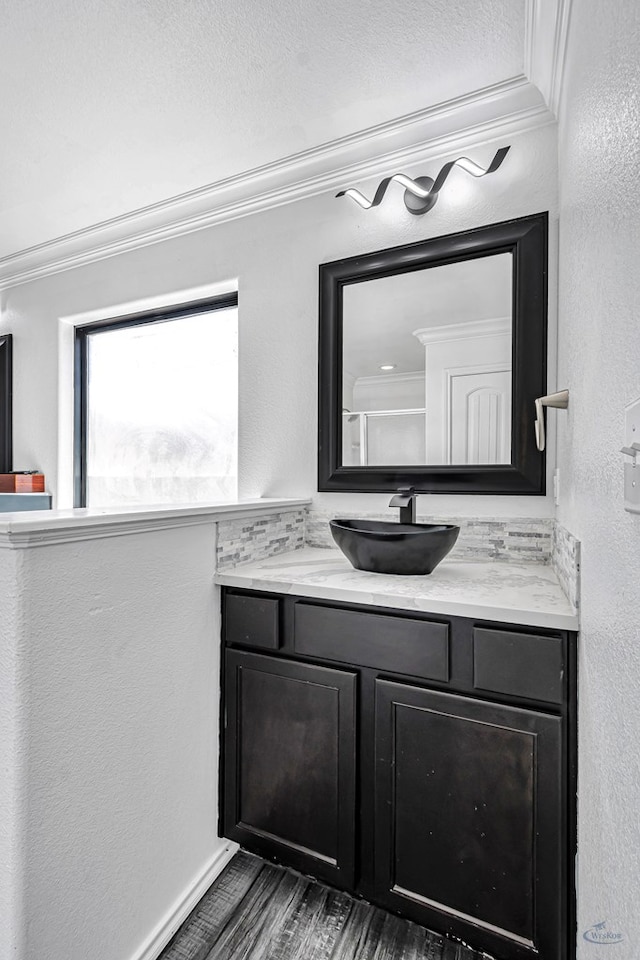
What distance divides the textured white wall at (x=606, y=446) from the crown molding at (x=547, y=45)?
6.0 inches

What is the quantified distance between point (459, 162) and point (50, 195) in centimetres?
184

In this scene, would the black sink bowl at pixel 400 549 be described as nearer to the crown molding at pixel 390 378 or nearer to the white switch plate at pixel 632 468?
the crown molding at pixel 390 378

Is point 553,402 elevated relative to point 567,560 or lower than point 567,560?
elevated

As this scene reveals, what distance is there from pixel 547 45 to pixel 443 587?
1.56 meters

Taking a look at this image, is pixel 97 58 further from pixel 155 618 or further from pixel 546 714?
pixel 546 714

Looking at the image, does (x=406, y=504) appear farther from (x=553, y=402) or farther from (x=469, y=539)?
(x=553, y=402)

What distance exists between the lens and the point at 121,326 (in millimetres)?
2762

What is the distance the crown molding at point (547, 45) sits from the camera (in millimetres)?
1248

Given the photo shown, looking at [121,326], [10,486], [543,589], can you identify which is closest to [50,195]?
[121,326]

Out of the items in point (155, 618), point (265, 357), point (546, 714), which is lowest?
point (546, 714)

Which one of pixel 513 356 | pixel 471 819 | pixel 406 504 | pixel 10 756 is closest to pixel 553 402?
pixel 513 356

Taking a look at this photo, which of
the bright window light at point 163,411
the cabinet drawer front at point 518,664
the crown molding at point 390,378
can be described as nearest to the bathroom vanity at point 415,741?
the cabinet drawer front at point 518,664

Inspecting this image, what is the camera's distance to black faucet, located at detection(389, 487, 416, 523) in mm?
1615

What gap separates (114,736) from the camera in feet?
3.83
